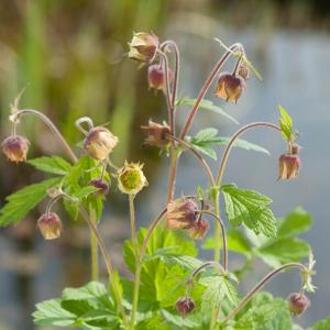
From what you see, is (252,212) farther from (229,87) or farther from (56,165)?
(56,165)

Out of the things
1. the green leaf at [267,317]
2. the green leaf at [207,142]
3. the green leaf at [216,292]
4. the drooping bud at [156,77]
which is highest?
the drooping bud at [156,77]

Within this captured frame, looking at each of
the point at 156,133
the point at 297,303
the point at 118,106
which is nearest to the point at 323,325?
the point at 297,303

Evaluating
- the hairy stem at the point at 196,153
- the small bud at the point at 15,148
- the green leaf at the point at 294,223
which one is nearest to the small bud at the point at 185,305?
the hairy stem at the point at 196,153

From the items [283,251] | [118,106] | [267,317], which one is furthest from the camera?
[118,106]

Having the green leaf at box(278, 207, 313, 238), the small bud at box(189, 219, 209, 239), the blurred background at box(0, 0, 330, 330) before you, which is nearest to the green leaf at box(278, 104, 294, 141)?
the small bud at box(189, 219, 209, 239)

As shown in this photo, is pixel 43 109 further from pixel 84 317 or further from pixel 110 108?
pixel 84 317

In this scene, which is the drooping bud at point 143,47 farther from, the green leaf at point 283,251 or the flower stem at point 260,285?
the green leaf at point 283,251
